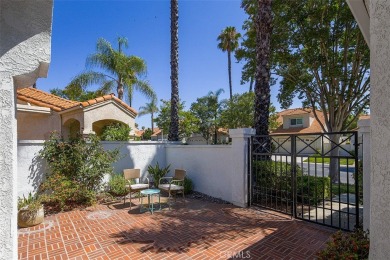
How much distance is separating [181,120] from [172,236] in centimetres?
2087

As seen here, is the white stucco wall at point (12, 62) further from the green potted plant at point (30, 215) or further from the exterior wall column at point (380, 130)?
the green potted plant at point (30, 215)

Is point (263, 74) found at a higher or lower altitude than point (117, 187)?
higher

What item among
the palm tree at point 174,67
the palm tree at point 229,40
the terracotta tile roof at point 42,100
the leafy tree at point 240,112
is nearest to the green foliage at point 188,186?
the palm tree at point 174,67

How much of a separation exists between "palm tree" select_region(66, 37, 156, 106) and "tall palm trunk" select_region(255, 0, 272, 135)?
10.8 metres

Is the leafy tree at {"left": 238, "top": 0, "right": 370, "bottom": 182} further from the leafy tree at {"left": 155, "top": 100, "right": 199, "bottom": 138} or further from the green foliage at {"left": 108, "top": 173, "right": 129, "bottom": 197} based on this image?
the leafy tree at {"left": 155, "top": 100, "right": 199, "bottom": 138}

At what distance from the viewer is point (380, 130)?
1834mm

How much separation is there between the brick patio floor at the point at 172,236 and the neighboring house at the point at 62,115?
567 cm

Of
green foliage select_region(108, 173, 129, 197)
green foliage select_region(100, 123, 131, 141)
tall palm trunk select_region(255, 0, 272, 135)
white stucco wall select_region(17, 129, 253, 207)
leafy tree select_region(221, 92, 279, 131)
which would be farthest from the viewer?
leafy tree select_region(221, 92, 279, 131)

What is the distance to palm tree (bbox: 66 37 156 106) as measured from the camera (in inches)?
642

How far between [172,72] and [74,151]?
7055mm

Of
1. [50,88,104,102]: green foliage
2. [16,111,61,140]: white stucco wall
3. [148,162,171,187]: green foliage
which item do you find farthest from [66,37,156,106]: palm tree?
[148,162,171,187]: green foliage

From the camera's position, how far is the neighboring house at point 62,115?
11398mm

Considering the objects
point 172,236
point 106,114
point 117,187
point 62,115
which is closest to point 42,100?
point 62,115

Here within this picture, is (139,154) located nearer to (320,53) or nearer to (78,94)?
(320,53)
